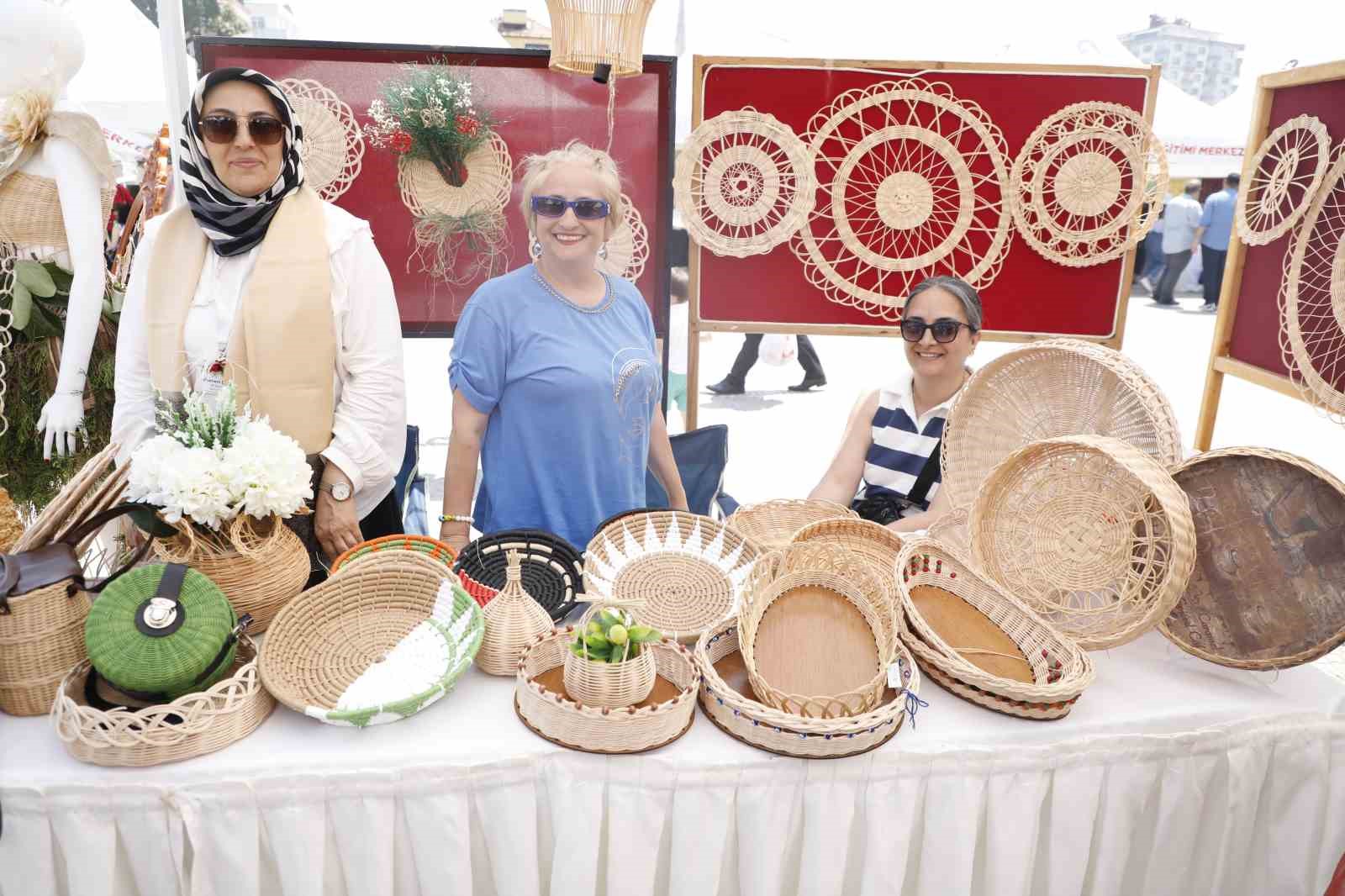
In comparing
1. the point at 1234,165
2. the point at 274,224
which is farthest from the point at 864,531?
the point at 1234,165

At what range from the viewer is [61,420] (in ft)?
8.04

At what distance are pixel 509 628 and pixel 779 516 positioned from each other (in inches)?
31.7

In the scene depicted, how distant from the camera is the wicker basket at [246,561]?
1439mm

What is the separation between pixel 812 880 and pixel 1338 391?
8.35 ft

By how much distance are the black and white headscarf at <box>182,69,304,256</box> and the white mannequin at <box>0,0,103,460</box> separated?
0.91 m

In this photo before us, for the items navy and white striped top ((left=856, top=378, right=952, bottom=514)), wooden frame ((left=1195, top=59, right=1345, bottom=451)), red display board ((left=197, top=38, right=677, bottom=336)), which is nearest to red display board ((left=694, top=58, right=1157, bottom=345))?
red display board ((left=197, top=38, right=677, bottom=336))

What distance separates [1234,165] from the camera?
1009 cm

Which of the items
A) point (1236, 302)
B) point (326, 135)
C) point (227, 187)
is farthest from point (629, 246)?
point (1236, 302)

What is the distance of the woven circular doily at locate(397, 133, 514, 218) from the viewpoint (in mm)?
3297

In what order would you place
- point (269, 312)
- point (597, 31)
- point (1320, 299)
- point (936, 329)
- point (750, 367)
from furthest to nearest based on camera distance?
point (750, 367) < point (1320, 299) < point (597, 31) < point (936, 329) < point (269, 312)

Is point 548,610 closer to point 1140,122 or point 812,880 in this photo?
point 812,880

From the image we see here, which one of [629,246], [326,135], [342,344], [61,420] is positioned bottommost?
[61,420]

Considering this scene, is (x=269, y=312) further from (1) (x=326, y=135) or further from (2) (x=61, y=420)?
(1) (x=326, y=135)

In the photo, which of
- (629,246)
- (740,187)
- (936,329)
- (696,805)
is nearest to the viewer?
(696,805)
